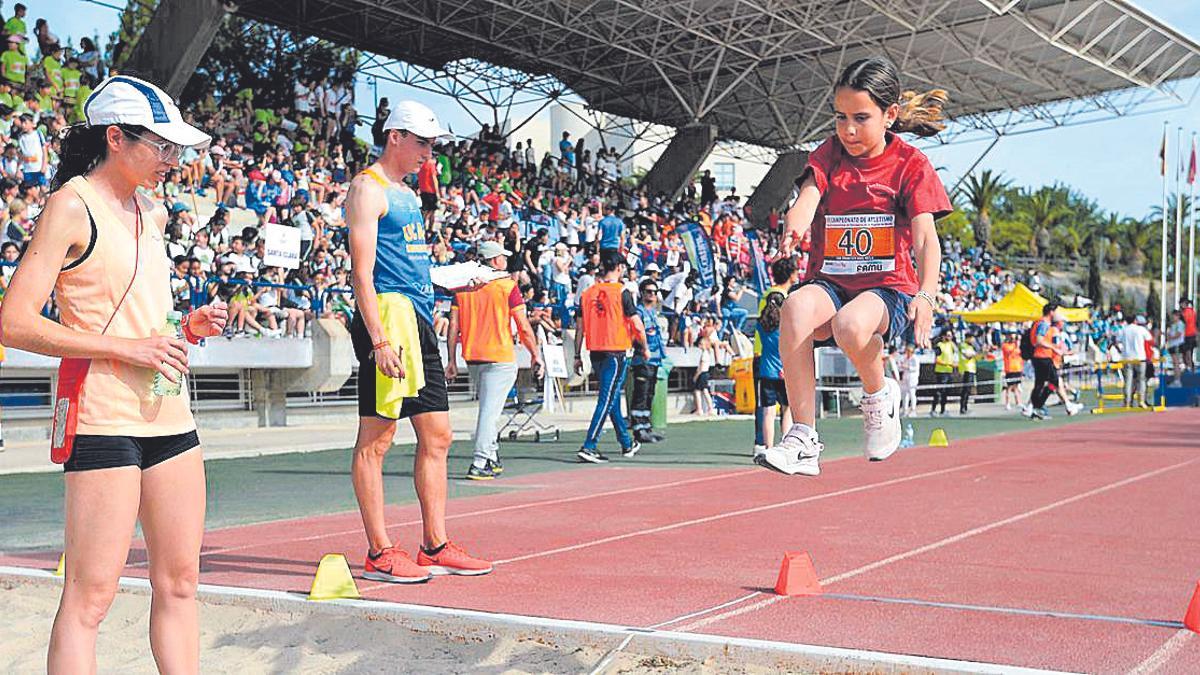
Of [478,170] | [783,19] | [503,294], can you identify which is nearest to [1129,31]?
[783,19]

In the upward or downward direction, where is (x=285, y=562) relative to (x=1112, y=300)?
downward

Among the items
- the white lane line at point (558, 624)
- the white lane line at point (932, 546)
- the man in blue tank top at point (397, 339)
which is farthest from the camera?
the man in blue tank top at point (397, 339)

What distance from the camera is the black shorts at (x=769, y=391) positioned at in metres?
12.6

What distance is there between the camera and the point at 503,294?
10586 mm

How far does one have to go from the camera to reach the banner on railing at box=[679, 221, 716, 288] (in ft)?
86.6

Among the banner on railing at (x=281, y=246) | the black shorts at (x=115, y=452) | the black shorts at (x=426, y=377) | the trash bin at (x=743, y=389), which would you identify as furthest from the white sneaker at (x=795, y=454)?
the trash bin at (x=743, y=389)

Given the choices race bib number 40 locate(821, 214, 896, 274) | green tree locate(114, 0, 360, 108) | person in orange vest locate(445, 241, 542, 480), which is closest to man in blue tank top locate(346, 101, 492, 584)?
race bib number 40 locate(821, 214, 896, 274)

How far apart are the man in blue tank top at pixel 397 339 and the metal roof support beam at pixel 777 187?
127 feet

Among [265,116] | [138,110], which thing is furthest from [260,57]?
[138,110]

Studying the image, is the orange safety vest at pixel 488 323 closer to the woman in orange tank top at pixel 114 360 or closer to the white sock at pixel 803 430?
the white sock at pixel 803 430

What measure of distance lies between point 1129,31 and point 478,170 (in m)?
19.3

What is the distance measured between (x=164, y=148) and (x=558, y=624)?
2498 millimetres

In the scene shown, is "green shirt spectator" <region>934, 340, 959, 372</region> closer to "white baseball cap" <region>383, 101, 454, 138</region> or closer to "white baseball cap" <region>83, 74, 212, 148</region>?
"white baseball cap" <region>383, 101, 454, 138</region>

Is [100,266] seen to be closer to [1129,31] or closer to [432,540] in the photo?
[432,540]
